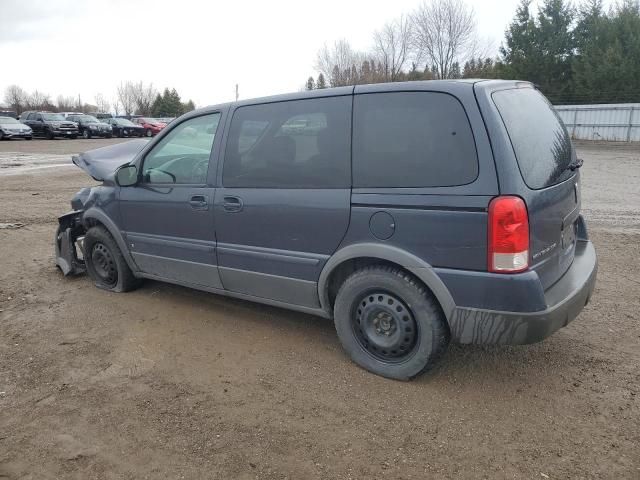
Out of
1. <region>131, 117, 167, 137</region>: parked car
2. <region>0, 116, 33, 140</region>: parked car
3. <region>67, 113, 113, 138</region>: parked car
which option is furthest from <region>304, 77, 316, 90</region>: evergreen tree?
<region>0, 116, 33, 140</region>: parked car

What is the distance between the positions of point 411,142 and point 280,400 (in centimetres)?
176

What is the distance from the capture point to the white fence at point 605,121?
23328 millimetres

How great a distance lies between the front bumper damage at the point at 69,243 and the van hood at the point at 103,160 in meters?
0.62

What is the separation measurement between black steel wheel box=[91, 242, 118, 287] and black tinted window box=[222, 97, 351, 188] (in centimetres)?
189

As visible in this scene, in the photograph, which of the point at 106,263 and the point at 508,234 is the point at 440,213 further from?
the point at 106,263

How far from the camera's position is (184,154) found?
4.46 m

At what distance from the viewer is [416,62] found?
43344mm

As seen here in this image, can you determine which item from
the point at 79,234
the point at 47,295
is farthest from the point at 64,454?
the point at 79,234

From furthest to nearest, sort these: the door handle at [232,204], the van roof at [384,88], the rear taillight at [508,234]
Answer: the door handle at [232,204] → the van roof at [384,88] → the rear taillight at [508,234]

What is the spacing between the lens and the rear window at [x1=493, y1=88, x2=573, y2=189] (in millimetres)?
2971

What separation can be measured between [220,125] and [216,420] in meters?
2.24

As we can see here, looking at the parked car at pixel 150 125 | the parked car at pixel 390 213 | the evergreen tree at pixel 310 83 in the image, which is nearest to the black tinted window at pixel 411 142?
the parked car at pixel 390 213

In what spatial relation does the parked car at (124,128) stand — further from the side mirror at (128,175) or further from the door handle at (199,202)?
the door handle at (199,202)

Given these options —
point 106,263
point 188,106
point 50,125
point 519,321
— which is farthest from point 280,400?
point 188,106
